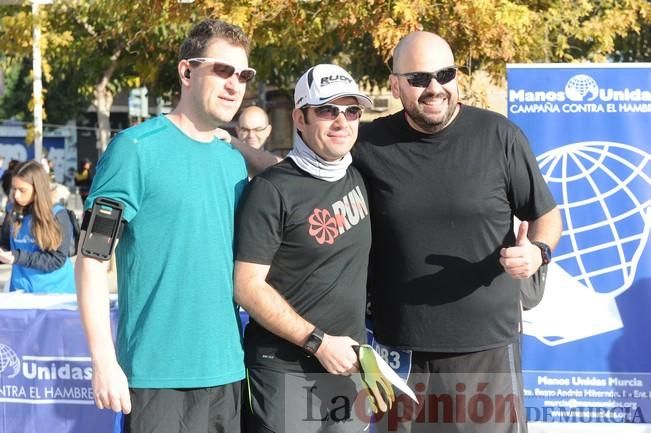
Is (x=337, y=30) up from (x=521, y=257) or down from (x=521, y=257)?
up

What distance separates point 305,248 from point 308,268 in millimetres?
75

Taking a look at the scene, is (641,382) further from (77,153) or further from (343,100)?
(77,153)

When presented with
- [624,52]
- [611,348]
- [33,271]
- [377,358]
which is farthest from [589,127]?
[624,52]

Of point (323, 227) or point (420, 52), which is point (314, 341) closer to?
point (323, 227)

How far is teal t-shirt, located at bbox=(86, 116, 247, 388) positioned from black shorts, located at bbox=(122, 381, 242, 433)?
0.14ft

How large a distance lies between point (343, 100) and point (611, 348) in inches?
109

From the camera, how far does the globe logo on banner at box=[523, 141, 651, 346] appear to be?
502 cm

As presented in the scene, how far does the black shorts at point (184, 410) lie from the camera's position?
9.35 feet

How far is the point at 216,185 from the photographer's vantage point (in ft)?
9.52

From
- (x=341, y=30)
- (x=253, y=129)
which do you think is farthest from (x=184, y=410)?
(x=341, y=30)

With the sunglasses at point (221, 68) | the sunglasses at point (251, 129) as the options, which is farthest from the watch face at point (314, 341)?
the sunglasses at point (251, 129)

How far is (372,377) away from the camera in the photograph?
9.94 feet

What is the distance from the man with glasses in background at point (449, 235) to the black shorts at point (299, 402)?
0.96 feet

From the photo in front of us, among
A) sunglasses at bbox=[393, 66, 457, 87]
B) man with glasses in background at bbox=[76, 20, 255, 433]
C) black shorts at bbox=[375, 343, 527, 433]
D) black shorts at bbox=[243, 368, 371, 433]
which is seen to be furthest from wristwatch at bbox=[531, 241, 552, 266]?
man with glasses in background at bbox=[76, 20, 255, 433]
